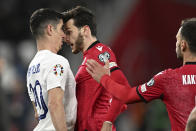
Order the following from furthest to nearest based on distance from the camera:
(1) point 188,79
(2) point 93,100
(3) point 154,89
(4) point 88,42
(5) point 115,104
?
(4) point 88,42 < (2) point 93,100 < (5) point 115,104 < (3) point 154,89 < (1) point 188,79

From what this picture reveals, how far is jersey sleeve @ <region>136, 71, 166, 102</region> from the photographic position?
14.8 feet

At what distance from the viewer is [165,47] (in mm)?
11492

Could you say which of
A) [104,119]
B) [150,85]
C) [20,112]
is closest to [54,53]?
[104,119]

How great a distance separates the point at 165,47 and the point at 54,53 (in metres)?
6.61

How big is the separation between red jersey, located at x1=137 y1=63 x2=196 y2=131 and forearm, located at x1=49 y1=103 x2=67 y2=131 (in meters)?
0.83

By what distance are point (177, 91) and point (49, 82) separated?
1268 mm

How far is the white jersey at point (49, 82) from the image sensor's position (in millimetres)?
4848

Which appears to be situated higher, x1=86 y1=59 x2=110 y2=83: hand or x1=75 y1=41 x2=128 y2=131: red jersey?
x1=86 y1=59 x2=110 y2=83: hand

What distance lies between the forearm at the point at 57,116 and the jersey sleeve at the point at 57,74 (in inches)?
7.8

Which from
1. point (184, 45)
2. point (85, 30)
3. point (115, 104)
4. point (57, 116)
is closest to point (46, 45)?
point (85, 30)

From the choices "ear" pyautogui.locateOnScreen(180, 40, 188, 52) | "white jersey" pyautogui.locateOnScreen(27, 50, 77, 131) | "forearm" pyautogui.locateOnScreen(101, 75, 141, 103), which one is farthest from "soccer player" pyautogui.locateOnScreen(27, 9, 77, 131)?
"ear" pyautogui.locateOnScreen(180, 40, 188, 52)

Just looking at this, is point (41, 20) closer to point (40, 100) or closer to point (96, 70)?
point (40, 100)

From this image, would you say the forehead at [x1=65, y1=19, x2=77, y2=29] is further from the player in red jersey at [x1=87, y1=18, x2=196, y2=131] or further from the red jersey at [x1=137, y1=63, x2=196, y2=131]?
the red jersey at [x1=137, y1=63, x2=196, y2=131]

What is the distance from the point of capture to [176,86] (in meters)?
4.43
